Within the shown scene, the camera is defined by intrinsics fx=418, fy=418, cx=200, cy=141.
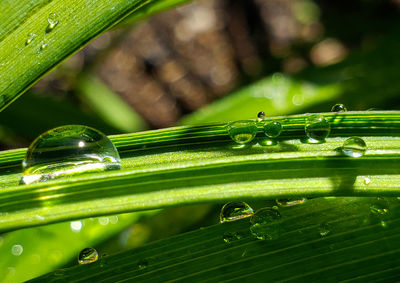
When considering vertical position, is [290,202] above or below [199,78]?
below

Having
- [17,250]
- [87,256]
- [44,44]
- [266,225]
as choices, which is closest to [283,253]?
[266,225]

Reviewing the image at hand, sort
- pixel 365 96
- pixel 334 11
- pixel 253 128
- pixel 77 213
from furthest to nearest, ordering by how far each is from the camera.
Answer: pixel 334 11
pixel 365 96
pixel 253 128
pixel 77 213

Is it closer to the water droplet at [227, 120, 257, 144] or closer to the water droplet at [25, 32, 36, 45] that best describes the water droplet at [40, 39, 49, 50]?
the water droplet at [25, 32, 36, 45]

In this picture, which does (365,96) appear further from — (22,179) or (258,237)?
(22,179)

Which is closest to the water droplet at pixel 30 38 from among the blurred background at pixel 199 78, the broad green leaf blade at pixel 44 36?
the broad green leaf blade at pixel 44 36

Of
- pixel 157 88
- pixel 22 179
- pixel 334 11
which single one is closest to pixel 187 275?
pixel 22 179

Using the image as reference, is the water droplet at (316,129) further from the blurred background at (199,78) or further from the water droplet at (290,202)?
the blurred background at (199,78)

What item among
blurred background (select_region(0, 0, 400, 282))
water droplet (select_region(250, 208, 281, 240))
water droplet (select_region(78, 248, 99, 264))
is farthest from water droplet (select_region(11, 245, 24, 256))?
water droplet (select_region(250, 208, 281, 240))

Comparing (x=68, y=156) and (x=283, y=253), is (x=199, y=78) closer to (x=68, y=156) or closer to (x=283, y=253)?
(x=68, y=156)
